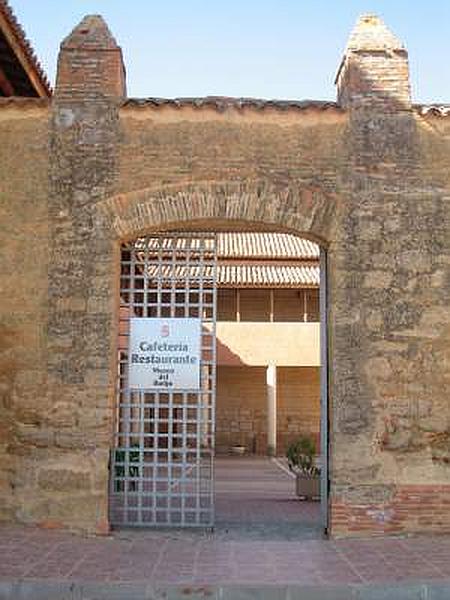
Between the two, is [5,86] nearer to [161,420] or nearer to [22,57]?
[22,57]

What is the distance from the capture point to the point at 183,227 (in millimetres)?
7934

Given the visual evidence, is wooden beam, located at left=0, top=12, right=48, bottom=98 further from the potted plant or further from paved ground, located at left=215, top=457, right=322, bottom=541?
the potted plant

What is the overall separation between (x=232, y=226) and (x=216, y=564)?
351 cm

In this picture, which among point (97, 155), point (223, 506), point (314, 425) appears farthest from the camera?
point (314, 425)

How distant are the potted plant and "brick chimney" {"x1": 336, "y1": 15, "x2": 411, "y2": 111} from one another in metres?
5.54

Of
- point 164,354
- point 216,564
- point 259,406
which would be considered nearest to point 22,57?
point 164,354

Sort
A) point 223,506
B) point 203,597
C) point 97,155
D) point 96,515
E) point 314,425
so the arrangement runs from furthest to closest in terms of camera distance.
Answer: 1. point 314,425
2. point 223,506
3. point 97,155
4. point 96,515
5. point 203,597

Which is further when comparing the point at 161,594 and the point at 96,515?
the point at 96,515

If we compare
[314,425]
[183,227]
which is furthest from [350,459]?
[314,425]

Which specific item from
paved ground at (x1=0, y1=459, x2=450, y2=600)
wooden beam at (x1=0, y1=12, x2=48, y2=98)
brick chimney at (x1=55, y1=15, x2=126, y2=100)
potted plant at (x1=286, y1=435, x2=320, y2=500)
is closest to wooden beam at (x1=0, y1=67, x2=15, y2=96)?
wooden beam at (x1=0, y1=12, x2=48, y2=98)

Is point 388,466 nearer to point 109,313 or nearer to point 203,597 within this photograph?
point 203,597

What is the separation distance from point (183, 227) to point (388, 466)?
3244mm

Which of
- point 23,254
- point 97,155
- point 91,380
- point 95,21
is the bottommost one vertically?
point 91,380

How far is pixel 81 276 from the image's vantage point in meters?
7.53
